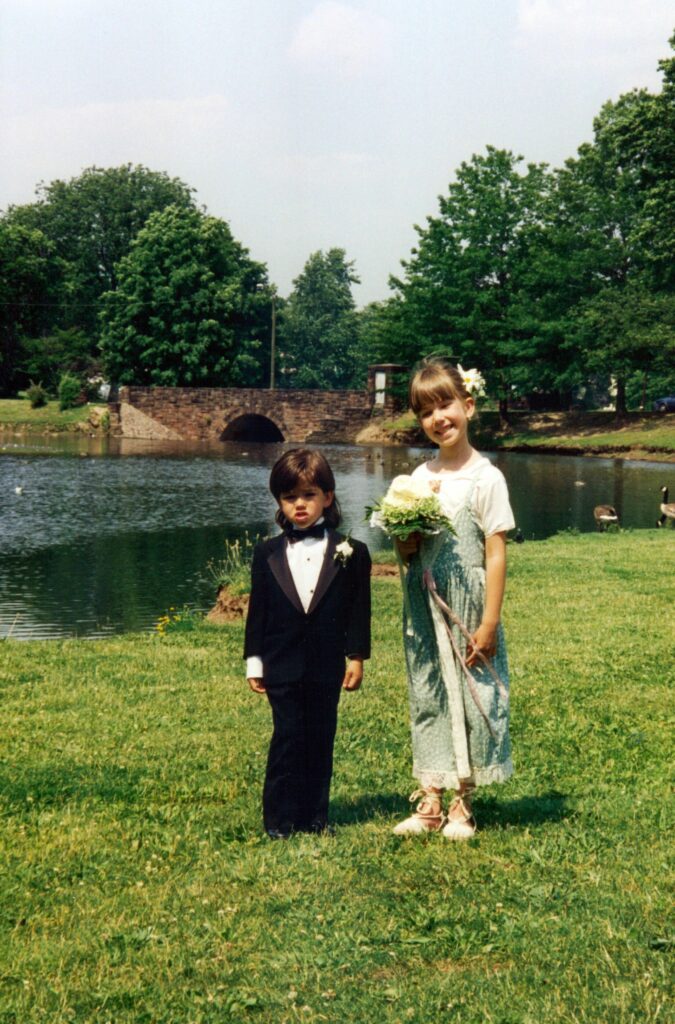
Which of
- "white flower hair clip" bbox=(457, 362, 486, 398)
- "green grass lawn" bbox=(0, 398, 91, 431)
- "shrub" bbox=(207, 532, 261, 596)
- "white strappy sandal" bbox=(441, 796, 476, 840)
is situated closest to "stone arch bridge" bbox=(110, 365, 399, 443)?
"green grass lawn" bbox=(0, 398, 91, 431)

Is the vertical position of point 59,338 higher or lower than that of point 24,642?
higher

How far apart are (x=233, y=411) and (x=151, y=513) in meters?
43.5

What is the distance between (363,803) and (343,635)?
4.04 feet

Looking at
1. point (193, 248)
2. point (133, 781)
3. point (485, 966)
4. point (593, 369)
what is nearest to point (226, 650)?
point (133, 781)

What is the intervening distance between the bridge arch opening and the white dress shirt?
225 feet

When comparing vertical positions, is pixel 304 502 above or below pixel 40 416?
below

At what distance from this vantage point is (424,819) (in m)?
5.44

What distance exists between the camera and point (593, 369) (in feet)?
187

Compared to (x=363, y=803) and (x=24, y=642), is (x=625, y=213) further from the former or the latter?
(x=363, y=803)

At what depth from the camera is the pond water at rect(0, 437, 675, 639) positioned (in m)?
17.5

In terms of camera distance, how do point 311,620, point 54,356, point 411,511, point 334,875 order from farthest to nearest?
point 54,356 → point 311,620 → point 411,511 → point 334,875

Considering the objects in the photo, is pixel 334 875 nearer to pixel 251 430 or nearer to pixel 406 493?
pixel 406 493

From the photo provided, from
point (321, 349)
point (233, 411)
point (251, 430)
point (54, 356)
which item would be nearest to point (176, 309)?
point (233, 411)

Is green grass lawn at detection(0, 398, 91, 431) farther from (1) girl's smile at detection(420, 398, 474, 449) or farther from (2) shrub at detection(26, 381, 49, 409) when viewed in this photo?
(1) girl's smile at detection(420, 398, 474, 449)
